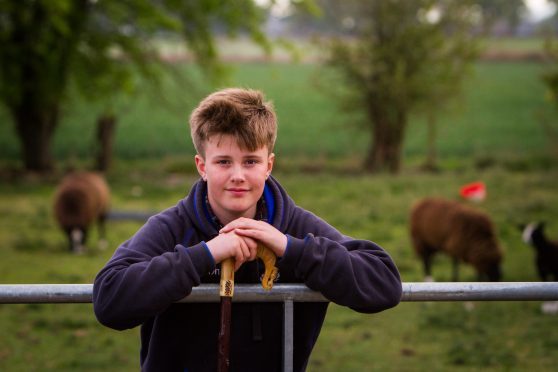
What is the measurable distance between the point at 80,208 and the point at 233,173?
10976mm

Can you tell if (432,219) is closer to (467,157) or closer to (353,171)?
(353,171)

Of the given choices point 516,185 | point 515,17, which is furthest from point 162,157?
point 515,17

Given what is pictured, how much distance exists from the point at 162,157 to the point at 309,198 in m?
10.4

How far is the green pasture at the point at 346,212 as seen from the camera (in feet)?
24.7

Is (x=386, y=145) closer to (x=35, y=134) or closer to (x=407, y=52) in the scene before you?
(x=407, y=52)

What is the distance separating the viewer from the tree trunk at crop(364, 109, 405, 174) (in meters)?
23.1

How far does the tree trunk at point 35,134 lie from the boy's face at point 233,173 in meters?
20.0

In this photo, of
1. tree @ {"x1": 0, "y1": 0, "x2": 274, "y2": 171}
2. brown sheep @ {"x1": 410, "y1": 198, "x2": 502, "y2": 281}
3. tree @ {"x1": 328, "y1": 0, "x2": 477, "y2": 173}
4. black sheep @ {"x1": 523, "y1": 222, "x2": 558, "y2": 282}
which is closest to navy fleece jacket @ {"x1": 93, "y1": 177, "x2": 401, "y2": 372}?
black sheep @ {"x1": 523, "y1": 222, "x2": 558, "y2": 282}

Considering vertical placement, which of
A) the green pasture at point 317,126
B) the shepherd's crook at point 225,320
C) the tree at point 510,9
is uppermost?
the tree at point 510,9

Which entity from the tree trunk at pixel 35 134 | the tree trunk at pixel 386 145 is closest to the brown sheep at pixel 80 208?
the tree trunk at pixel 35 134

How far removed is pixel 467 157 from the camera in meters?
26.5

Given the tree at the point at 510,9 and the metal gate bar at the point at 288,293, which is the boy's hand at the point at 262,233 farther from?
the tree at the point at 510,9

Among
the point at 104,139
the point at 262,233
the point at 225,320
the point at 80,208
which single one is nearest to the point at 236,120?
the point at 262,233

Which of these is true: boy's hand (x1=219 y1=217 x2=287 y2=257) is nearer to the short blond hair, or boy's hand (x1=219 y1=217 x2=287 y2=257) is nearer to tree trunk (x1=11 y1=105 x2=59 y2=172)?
the short blond hair
